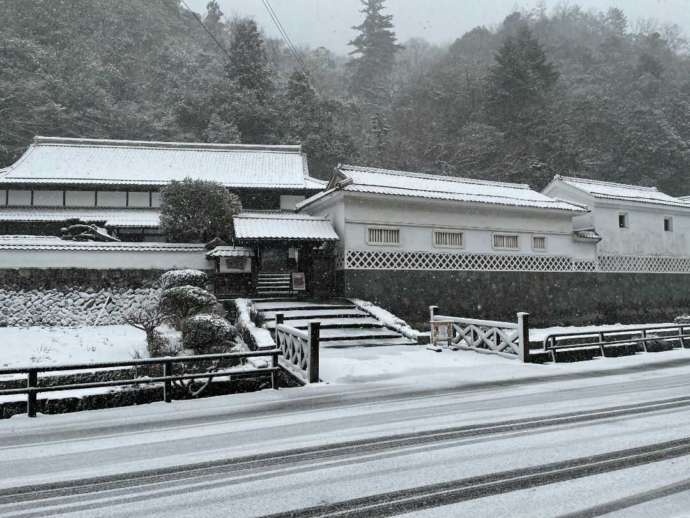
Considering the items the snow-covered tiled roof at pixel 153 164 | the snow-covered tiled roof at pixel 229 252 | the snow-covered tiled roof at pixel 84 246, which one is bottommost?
the snow-covered tiled roof at pixel 229 252

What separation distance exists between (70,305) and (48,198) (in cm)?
1065

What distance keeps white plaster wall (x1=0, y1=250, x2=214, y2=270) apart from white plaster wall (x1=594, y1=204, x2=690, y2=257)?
18.1 m

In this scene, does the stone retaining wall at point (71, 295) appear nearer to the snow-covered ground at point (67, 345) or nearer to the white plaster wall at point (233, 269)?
the snow-covered ground at point (67, 345)

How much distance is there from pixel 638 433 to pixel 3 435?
26.0 feet

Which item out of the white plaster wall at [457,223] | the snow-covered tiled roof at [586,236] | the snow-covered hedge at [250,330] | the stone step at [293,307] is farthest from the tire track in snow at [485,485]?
the snow-covered tiled roof at [586,236]

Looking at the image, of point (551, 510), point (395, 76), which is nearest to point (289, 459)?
point (551, 510)

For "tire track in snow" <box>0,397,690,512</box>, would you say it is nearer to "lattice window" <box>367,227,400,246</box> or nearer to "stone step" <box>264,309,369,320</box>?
"stone step" <box>264,309,369,320</box>

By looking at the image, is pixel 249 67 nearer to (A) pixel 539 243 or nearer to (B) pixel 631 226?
(A) pixel 539 243

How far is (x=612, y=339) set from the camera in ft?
45.6

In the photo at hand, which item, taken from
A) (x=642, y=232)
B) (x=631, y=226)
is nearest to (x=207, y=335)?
(x=631, y=226)

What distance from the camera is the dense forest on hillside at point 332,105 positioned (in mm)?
38531

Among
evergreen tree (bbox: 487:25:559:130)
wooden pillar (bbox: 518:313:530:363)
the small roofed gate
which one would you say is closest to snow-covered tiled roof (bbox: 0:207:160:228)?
the small roofed gate

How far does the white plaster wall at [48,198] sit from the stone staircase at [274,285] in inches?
453

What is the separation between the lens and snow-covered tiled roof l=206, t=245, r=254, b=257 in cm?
1692
